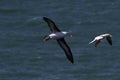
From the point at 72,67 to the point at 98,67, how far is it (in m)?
2.53

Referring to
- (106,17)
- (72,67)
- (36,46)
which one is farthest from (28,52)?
(106,17)

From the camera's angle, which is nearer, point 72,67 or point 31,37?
point 72,67

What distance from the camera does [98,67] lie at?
2660 inches

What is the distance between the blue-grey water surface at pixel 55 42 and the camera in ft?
221

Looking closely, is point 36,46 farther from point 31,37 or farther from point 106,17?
point 106,17

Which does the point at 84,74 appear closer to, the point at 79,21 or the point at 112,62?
the point at 112,62

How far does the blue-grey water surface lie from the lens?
67.4 m

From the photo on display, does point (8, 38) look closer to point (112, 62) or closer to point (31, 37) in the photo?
point (31, 37)

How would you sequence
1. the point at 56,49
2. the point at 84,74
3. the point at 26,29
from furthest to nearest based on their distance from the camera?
the point at 26,29
the point at 56,49
the point at 84,74

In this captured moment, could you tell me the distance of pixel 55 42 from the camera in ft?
238

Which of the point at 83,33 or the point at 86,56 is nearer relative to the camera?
the point at 86,56

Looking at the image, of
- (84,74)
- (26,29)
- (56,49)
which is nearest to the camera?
(84,74)

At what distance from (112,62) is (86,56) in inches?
114

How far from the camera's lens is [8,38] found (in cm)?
7494
